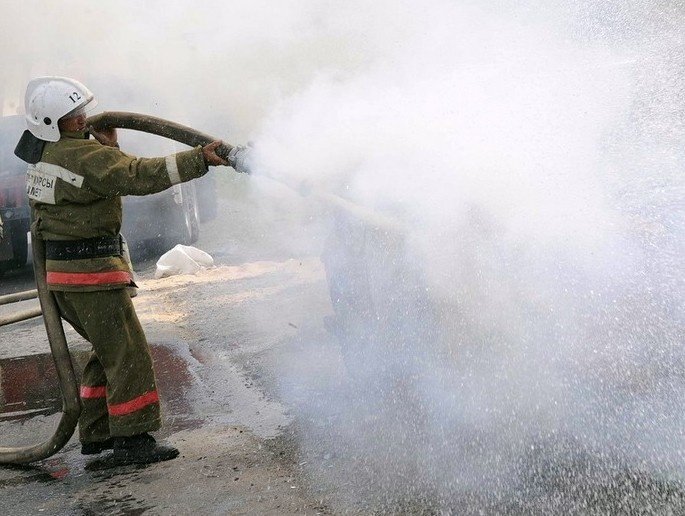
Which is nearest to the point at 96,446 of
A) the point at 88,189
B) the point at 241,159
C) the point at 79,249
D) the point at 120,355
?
the point at 120,355

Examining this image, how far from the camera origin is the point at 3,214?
964 centimetres

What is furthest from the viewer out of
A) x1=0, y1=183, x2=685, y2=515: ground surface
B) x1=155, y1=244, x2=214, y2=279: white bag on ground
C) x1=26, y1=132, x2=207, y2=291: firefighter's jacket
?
x1=155, y1=244, x2=214, y2=279: white bag on ground

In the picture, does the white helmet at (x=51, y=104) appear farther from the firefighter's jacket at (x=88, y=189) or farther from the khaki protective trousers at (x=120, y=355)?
the khaki protective trousers at (x=120, y=355)

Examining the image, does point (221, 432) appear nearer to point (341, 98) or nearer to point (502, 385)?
point (502, 385)

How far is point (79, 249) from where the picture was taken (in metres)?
4.01

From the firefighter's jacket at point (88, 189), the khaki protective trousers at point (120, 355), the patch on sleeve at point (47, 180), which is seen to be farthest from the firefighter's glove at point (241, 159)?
the khaki protective trousers at point (120, 355)

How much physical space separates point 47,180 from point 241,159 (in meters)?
0.82

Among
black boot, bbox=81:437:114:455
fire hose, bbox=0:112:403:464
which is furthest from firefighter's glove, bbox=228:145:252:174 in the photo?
black boot, bbox=81:437:114:455

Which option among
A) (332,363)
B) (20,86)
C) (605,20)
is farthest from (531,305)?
(20,86)

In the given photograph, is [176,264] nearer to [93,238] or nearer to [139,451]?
[93,238]

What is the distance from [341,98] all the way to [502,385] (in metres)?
2.07

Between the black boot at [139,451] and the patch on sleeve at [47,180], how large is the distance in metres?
1.06

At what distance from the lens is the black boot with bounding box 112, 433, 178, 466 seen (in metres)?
3.96

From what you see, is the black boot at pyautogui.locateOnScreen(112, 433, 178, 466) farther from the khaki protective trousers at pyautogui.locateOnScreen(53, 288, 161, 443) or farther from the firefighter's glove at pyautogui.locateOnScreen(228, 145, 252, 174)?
the firefighter's glove at pyautogui.locateOnScreen(228, 145, 252, 174)
